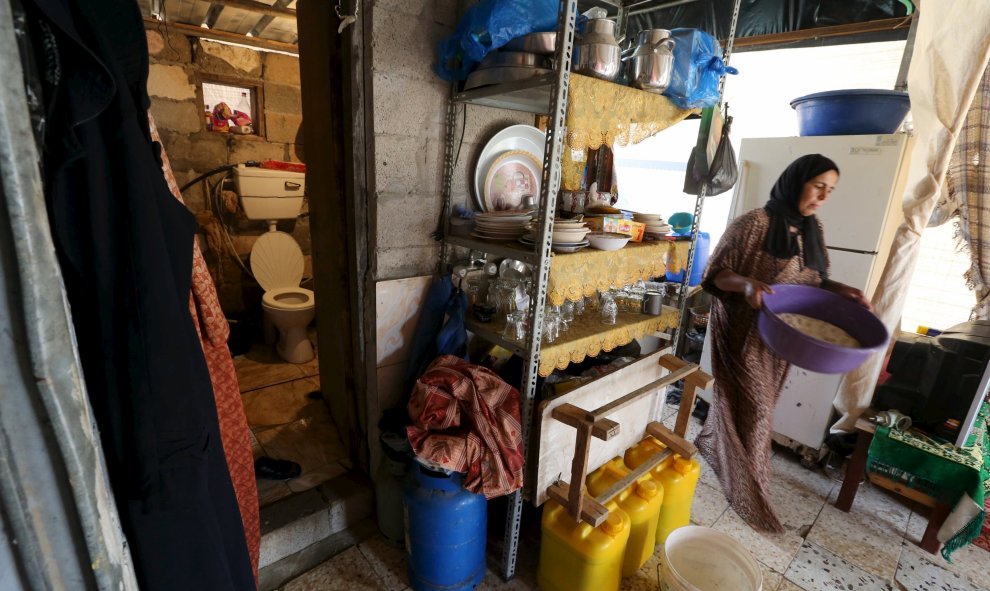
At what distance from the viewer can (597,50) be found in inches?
47.2

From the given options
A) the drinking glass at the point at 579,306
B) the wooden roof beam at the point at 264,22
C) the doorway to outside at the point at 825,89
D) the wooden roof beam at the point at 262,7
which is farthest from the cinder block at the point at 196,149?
the drinking glass at the point at 579,306

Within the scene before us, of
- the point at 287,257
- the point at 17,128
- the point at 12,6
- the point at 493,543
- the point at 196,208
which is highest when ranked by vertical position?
the point at 12,6

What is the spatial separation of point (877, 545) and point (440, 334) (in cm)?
206

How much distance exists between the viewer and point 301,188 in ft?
10.8

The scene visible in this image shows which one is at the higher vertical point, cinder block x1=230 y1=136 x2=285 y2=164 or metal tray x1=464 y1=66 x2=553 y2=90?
metal tray x1=464 y1=66 x2=553 y2=90

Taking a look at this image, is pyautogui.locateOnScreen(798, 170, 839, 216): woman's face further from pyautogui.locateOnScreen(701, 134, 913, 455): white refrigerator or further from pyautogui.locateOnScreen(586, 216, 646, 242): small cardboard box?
pyautogui.locateOnScreen(586, 216, 646, 242): small cardboard box

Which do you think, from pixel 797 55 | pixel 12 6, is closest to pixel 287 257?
pixel 12 6

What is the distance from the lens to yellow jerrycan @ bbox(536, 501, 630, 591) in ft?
4.56

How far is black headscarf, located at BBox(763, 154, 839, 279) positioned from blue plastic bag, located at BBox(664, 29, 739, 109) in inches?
19.6

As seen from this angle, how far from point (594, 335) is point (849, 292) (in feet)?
2.98

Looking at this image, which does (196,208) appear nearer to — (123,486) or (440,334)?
(440,334)

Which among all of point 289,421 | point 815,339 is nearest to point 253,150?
point 289,421

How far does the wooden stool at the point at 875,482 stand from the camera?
1818mm

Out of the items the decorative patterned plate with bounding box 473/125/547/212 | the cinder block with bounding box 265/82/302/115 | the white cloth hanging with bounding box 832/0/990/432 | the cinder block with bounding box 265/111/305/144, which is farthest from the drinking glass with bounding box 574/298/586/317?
the cinder block with bounding box 265/82/302/115
